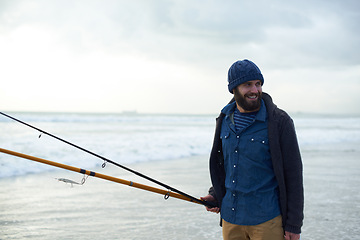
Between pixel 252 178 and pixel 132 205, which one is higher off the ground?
Answer: pixel 252 178

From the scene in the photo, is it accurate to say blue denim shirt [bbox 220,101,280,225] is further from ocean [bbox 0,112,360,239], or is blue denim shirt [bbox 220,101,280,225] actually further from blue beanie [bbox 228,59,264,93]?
ocean [bbox 0,112,360,239]

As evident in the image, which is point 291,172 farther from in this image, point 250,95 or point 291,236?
point 250,95

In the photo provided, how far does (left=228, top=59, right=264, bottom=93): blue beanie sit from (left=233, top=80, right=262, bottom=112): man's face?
0.03 m

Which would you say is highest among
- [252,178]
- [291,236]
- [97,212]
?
[252,178]

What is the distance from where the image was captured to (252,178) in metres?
2.03

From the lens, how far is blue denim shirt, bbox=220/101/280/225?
199 cm

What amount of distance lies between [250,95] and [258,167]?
16.9 inches

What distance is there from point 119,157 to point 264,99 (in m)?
9.03

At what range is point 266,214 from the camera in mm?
1971

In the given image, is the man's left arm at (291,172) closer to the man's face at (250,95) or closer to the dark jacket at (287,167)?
the dark jacket at (287,167)

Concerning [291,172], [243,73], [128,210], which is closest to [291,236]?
[291,172]

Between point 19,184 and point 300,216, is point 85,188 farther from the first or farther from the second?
point 300,216

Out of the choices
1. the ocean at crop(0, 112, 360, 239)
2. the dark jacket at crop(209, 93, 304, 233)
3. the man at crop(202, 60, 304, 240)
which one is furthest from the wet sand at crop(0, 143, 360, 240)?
the dark jacket at crop(209, 93, 304, 233)

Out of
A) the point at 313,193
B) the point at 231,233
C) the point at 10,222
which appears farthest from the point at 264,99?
the point at 313,193
